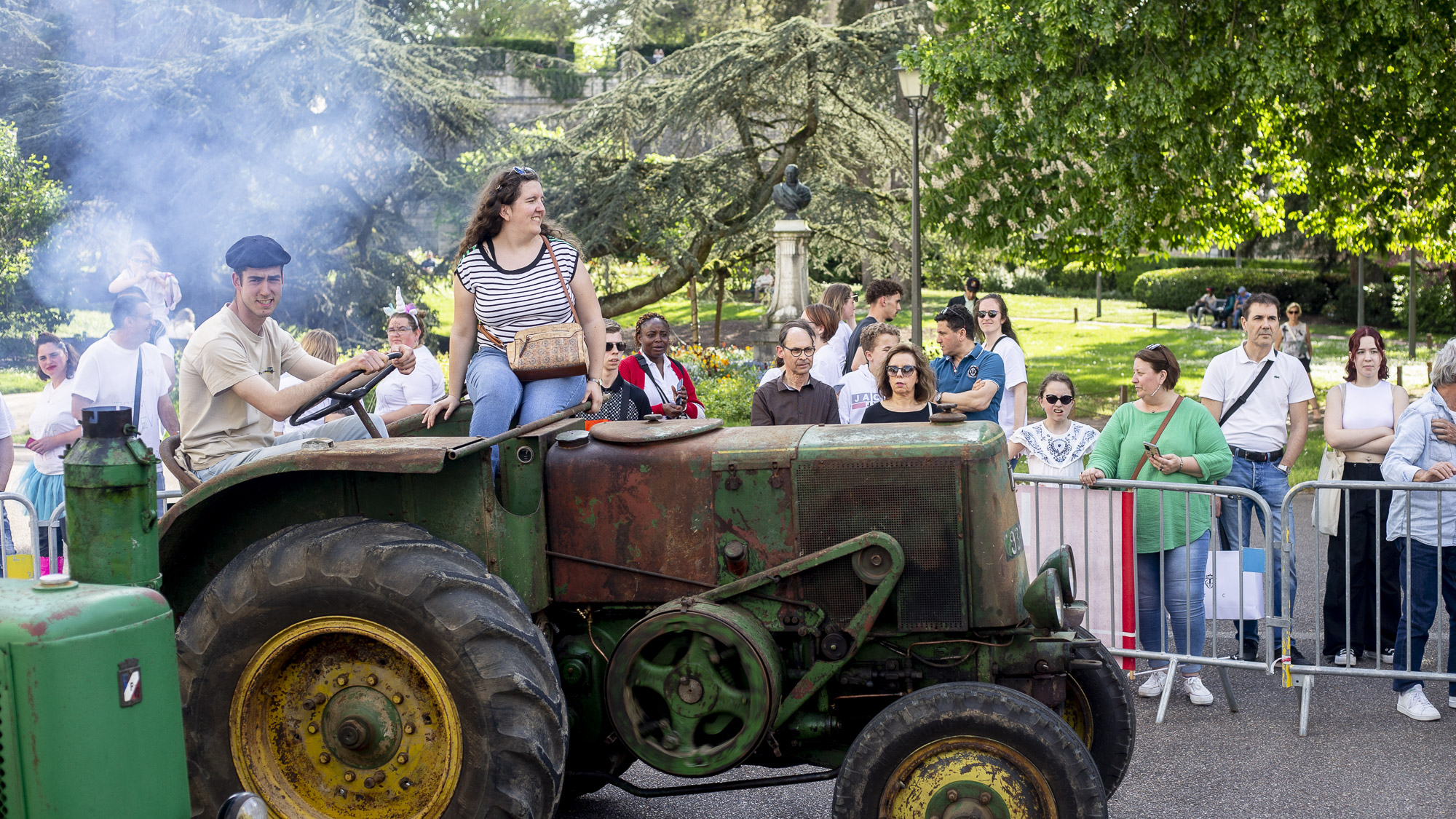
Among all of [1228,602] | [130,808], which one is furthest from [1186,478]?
[130,808]

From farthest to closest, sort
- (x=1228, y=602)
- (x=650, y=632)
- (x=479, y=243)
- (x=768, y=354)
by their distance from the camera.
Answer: (x=768, y=354) → (x=1228, y=602) → (x=479, y=243) → (x=650, y=632)

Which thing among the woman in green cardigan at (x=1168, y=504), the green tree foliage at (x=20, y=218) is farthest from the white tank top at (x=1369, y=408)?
the green tree foliage at (x=20, y=218)

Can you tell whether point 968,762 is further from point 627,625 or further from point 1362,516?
point 1362,516

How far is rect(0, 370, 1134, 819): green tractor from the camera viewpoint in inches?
137

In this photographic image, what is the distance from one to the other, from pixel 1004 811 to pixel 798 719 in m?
0.71

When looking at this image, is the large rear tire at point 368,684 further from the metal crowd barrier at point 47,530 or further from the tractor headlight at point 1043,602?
the metal crowd barrier at point 47,530

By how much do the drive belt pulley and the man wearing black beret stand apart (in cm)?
131


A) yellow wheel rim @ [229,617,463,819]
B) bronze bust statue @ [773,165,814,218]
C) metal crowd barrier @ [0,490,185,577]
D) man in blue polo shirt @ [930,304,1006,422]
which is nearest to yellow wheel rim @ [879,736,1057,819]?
yellow wheel rim @ [229,617,463,819]

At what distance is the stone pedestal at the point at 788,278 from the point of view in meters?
18.0

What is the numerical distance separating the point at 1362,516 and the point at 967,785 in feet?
13.4

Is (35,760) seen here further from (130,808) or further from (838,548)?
(838,548)

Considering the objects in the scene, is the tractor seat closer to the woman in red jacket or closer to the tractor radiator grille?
the tractor radiator grille

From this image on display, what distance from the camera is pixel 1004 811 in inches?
137

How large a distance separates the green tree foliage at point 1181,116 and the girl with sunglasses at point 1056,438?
8.36 metres
